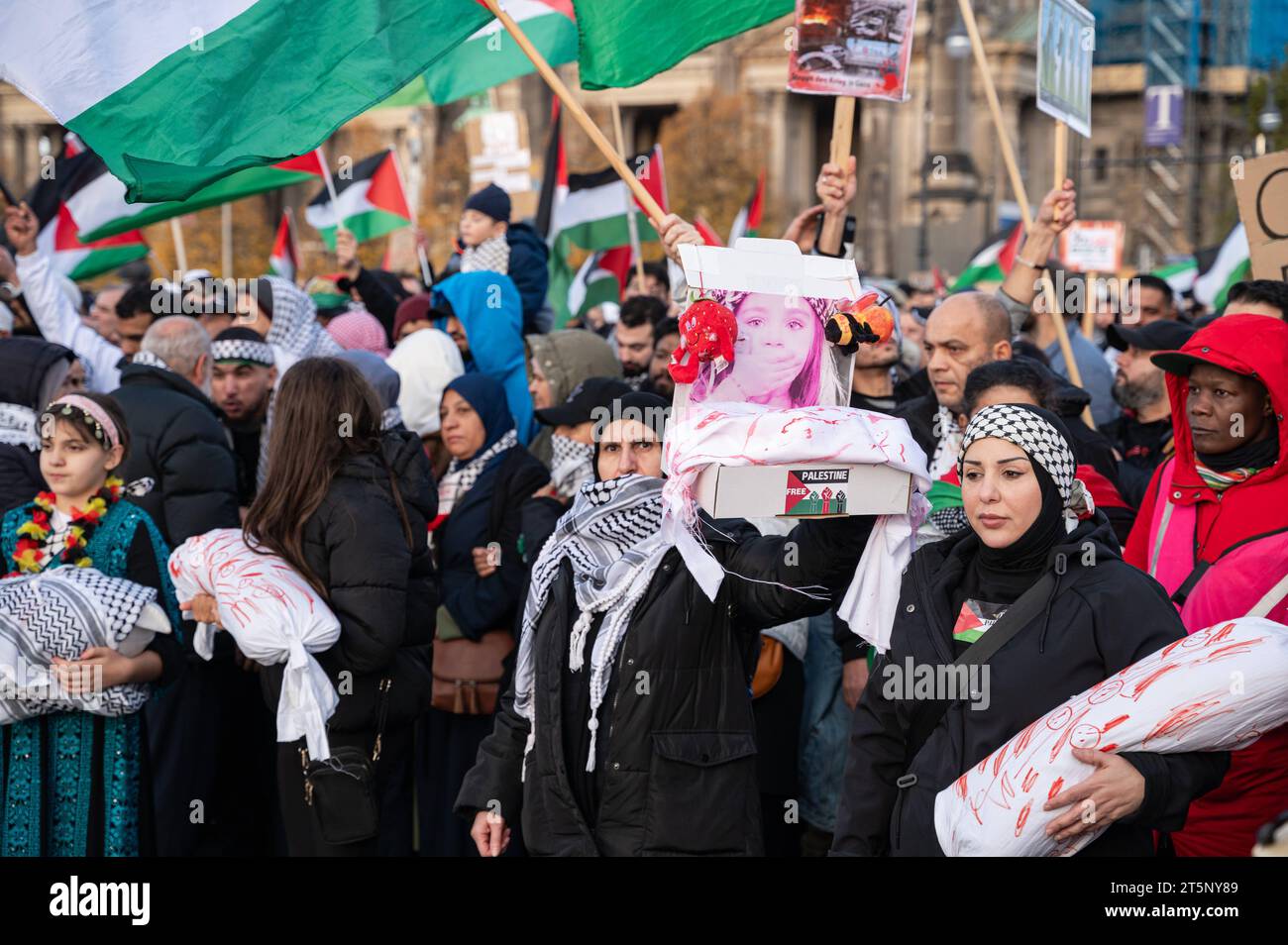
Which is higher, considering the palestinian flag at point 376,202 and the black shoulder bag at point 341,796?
the palestinian flag at point 376,202

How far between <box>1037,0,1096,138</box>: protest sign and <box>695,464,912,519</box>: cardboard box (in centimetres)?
275

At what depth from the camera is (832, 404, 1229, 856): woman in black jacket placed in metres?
3.63

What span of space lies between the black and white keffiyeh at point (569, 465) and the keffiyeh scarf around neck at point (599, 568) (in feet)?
4.07

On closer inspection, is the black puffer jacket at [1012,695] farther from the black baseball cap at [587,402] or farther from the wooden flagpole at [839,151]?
the black baseball cap at [587,402]

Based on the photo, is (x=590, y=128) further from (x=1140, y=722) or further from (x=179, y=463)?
Answer: (x=179, y=463)

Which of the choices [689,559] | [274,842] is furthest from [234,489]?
[689,559]

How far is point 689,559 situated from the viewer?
4090mm

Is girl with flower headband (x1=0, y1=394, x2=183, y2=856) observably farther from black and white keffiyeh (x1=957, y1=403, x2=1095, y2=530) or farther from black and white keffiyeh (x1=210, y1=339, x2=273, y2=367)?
black and white keffiyeh (x1=957, y1=403, x2=1095, y2=530)

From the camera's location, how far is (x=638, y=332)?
28.3 feet

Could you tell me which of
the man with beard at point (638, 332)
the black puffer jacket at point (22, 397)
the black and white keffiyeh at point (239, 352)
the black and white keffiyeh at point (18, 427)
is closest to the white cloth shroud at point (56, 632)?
the black puffer jacket at point (22, 397)

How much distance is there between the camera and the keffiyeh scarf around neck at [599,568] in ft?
14.7

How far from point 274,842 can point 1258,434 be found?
161 inches

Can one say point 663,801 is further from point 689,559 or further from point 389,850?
point 389,850

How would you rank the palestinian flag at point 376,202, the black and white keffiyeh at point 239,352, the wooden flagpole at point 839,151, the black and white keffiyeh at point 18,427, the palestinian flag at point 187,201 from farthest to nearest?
the palestinian flag at point 376,202 → the palestinian flag at point 187,201 → the black and white keffiyeh at point 239,352 → the black and white keffiyeh at point 18,427 → the wooden flagpole at point 839,151
